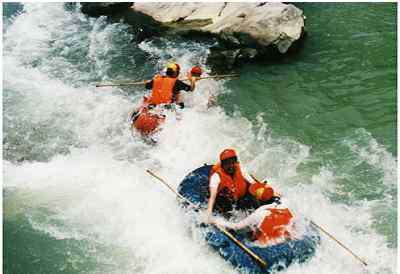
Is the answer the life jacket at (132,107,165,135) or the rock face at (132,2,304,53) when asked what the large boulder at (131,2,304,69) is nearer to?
the rock face at (132,2,304,53)

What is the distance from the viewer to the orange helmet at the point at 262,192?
6.41 m

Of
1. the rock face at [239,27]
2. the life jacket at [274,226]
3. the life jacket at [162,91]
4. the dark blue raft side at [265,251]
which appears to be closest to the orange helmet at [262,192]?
the life jacket at [274,226]

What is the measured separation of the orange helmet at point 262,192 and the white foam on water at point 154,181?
100 cm

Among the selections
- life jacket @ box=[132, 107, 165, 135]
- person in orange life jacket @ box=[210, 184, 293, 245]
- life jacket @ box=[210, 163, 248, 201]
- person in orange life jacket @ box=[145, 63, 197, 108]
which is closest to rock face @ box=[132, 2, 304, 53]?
person in orange life jacket @ box=[145, 63, 197, 108]

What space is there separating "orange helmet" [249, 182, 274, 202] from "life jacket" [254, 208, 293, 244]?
216 millimetres

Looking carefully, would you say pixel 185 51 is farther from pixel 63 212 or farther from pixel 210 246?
pixel 210 246

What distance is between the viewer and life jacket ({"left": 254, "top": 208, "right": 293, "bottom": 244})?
6309mm

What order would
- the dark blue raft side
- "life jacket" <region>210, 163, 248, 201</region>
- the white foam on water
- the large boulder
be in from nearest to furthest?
the dark blue raft side → "life jacket" <region>210, 163, 248, 201</region> → the white foam on water → the large boulder

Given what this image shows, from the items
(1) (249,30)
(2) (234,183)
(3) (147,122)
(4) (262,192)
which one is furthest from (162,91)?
(1) (249,30)

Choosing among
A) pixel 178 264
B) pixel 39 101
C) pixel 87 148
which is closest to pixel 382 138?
pixel 178 264

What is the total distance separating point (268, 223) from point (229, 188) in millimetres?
809

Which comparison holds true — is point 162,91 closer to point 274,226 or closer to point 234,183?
point 234,183

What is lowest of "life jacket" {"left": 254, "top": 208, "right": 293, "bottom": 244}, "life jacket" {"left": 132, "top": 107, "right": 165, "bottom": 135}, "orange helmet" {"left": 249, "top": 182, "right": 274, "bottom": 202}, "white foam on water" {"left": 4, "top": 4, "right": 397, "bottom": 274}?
"white foam on water" {"left": 4, "top": 4, "right": 397, "bottom": 274}

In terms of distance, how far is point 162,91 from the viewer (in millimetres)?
9750
